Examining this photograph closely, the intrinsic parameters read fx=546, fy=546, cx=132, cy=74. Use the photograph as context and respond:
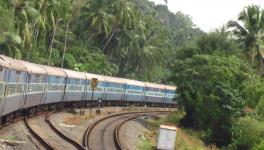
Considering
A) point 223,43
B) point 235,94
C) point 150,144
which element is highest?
point 223,43

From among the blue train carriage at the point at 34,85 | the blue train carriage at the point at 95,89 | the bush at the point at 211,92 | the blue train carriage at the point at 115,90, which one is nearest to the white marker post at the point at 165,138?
the blue train carriage at the point at 34,85

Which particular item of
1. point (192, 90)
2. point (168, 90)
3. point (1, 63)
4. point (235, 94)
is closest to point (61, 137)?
point (1, 63)

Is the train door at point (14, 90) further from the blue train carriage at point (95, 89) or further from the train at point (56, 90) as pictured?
the blue train carriage at point (95, 89)

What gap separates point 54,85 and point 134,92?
24.8 meters

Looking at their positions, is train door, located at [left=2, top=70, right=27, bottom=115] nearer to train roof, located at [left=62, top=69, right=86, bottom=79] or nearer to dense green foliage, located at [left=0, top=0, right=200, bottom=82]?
train roof, located at [left=62, top=69, right=86, bottom=79]

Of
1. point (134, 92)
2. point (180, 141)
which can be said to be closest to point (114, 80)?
point (134, 92)

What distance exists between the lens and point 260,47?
52.1 m

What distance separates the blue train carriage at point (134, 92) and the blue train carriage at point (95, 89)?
7.09 meters

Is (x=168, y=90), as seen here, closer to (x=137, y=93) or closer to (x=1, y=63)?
(x=137, y=93)

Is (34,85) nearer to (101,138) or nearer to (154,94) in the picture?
(101,138)

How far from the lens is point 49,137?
72.3 feet

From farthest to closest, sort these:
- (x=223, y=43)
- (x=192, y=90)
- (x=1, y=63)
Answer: (x=223, y=43) → (x=192, y=90) → (x=1, y=63)

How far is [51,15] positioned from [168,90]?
17.8 m

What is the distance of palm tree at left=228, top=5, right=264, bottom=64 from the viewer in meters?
51.9
